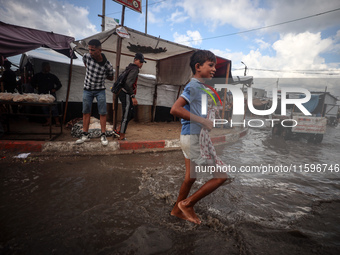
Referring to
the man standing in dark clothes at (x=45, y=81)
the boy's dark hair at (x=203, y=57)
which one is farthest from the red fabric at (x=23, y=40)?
the boy's dark hair at (x=203, y=57)

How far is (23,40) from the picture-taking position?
437 centimetres

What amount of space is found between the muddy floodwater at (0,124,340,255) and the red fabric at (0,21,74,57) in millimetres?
2894

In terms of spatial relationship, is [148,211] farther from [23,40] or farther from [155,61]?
[155,61]

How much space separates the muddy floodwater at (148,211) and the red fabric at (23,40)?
2894 millimetres

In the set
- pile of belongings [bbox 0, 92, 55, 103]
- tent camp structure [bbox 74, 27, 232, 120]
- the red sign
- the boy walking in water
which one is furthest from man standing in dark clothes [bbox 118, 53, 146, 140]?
the boy walking in water

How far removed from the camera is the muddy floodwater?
1.47m

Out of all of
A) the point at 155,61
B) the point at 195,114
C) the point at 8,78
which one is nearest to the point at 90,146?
the point at 195,114

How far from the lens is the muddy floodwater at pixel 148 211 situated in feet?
4.82

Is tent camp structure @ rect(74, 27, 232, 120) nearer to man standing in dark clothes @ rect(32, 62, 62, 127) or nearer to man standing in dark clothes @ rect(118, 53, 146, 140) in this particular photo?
man standing in dark clothes @ rect(118, 53, 146, 140)

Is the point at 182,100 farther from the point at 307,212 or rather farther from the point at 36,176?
the point at 36,176

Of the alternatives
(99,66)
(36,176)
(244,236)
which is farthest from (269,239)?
(99,66)

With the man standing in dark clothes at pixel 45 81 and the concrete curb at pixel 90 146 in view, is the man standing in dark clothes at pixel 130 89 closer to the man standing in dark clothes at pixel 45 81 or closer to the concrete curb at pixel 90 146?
the concrete curb at pixel 90 146

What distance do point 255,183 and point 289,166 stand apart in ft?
4.87

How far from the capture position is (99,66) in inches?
146
